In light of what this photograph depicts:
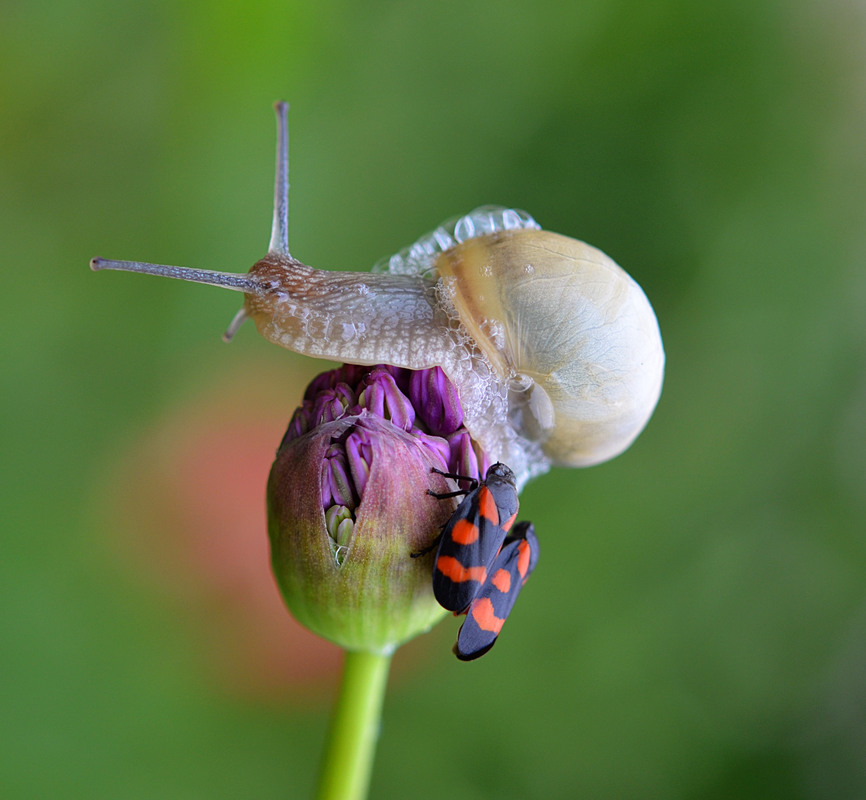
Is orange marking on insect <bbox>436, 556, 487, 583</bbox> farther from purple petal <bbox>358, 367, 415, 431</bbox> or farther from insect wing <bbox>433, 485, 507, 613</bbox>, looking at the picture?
purple petal <bbox>358, 367, 415, 431</bbox>

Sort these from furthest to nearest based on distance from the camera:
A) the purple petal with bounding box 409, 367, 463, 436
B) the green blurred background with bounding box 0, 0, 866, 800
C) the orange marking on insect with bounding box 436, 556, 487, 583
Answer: the green blurred background with bounding box 0, 0, 866, 800 < the purple petal with bounding box 409, 367, 463, 436 < the orange marking on insect with bounding box 436, 556, 487, 583

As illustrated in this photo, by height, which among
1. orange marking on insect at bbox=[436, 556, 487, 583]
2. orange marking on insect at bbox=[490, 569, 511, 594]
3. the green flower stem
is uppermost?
orange marking on insect at bbox=[490, 569, 511, 594]

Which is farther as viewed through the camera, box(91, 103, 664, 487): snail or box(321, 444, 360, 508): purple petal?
box(91, 103, 664, 487): snail

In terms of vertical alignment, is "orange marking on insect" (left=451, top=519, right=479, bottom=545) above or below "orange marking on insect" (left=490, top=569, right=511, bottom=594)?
above

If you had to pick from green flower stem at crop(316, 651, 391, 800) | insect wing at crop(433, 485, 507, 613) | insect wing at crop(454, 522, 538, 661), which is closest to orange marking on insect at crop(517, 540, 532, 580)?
insect wing at crop(454, 522, 538, 661)

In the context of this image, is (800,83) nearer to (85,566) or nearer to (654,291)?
(654,291)

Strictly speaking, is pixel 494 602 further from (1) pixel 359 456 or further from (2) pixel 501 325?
(2) pixel 501 325

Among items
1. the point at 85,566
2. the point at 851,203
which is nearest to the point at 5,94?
the point at 85,566
